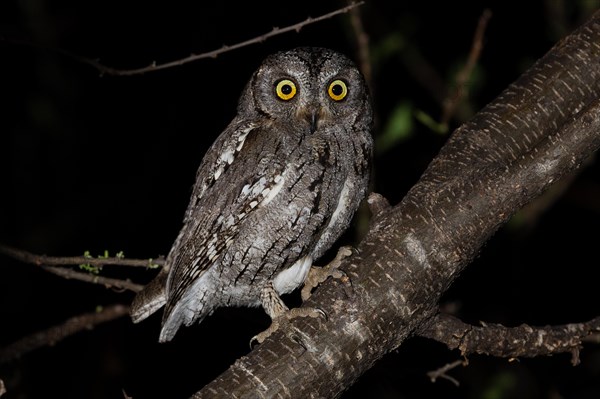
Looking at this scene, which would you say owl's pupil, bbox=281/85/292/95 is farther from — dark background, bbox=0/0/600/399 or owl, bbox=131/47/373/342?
dark background, bbox=0/0/600/399

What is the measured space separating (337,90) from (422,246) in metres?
0.84

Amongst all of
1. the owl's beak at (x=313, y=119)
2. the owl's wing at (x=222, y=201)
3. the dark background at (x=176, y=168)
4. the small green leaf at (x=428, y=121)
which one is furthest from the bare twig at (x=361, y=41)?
the owl's wing at (x=222, y=201)

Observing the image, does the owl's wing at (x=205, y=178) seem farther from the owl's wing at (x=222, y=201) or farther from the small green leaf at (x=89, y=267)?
the small green leaf at (x=89, y=267)

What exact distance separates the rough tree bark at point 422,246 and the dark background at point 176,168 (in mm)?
1628

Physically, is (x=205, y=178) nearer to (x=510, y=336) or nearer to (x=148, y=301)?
(x=148, y=301)

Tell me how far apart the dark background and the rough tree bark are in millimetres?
1628

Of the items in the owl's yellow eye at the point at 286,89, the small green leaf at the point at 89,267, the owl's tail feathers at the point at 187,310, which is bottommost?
the owl's tail feathers at the point at 187,310

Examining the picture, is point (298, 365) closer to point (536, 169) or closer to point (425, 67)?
point (536, 169)

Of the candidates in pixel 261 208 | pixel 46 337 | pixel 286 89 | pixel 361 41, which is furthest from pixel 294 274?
pixel 361 41

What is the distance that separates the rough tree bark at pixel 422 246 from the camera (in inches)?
73.9

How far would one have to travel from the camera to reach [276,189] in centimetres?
252

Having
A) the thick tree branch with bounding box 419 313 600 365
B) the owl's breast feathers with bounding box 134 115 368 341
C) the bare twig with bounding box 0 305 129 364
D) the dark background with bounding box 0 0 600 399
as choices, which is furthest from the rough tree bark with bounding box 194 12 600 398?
the dark background with bounding box 0 0 600 399

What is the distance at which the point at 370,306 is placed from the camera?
6.54ft

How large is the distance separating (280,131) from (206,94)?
2275 millimetres
